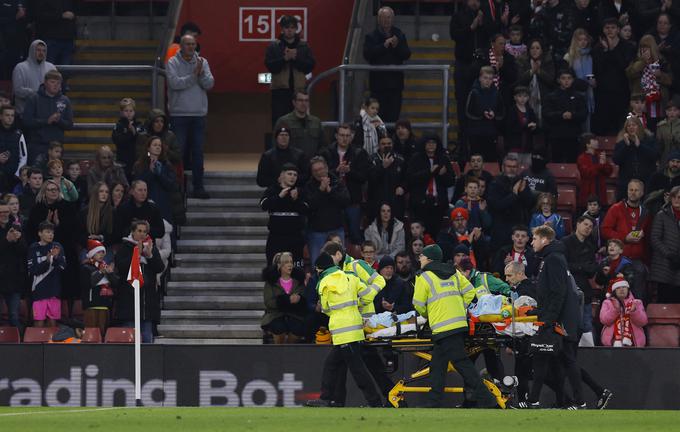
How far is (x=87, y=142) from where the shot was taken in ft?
82.9

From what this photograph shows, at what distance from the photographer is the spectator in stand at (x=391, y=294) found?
66.4ft

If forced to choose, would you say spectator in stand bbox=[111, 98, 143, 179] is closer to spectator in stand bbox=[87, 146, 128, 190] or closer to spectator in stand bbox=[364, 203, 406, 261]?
spectator in stand bbox=[87, 146, 128, 190]

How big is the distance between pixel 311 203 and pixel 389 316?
359 centimetres

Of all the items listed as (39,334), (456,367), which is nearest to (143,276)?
(39,334)

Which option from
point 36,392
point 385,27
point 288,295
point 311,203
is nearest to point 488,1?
point 385,27

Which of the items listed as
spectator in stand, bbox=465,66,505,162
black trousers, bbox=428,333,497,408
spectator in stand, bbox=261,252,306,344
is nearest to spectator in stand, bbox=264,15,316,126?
spectator in stand, bbox=465,66,505,162

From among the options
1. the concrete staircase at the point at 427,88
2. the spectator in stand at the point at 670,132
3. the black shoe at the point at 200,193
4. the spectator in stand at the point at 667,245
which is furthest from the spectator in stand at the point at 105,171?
the spectator in stand at the point at 670,132

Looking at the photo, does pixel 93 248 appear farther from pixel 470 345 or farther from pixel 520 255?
pixel 470 345

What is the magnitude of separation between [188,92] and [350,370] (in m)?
6.59

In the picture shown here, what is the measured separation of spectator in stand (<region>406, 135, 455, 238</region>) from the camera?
2231 cm

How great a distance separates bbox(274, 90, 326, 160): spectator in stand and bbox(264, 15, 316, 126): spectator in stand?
29.3 inches

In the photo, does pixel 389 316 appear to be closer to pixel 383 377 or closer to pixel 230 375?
pixel 383 377

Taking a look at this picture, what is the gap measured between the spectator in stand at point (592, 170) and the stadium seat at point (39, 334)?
722 centimetres

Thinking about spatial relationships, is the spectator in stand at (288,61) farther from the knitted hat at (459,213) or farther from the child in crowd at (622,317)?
the child in crowd at (622,317)
